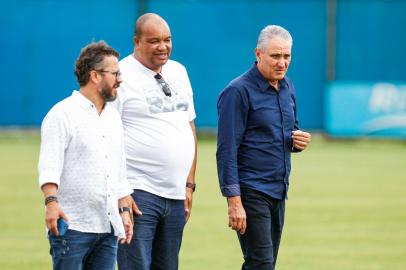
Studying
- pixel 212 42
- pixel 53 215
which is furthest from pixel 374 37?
pixel 53 215

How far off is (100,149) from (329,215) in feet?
29.2

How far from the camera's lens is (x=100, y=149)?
6965mm

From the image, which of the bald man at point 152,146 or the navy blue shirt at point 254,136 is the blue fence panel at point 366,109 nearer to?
the navy blue shirt at point 254,136

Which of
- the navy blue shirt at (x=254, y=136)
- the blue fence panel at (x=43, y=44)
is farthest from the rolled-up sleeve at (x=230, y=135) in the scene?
the blue fence panel at (x=43, y=44)

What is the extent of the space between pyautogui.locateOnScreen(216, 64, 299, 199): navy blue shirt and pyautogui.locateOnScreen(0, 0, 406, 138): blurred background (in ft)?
72.0

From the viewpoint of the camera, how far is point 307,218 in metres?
15.2

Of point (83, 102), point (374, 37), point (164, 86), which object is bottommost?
point (83, 102)

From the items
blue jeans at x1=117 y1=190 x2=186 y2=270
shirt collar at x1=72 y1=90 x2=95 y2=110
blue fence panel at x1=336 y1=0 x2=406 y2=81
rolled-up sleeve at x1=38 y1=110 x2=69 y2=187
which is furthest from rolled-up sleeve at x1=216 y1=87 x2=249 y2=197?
blue fence panel at x1=336 y1=0 x2=406 y2=81

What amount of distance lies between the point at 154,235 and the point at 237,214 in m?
0.67

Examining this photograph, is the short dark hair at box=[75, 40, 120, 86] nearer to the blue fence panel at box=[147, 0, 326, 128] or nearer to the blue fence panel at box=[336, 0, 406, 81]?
the blue fence panel at box=[147, 0, 326, 128]

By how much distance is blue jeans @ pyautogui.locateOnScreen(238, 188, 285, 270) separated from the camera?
804cm

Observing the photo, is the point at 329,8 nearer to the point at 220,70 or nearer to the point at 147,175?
the point at 220,70

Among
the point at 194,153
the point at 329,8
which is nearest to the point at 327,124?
the point at 329,8

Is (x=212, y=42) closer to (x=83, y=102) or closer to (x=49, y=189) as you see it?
(x=83, y=102)
